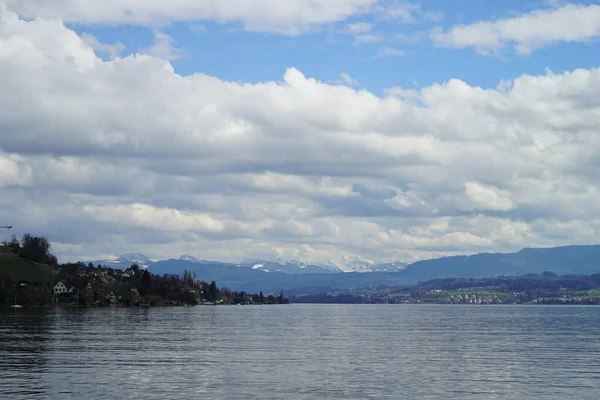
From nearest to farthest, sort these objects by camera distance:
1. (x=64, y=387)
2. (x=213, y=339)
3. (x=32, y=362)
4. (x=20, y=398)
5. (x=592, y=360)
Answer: (x=20, y=398) < (x=64, y=387) < (x=32, y=362) < (x=592, y=360) < (x=213, y=339)

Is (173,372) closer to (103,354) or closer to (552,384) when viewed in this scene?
(103,354)

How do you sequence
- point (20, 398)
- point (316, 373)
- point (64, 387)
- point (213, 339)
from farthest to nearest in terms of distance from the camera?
point (213, 339)
point (316, 373)
point (64, 387)
point (20, 398)

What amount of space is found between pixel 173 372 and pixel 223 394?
59.7 feet

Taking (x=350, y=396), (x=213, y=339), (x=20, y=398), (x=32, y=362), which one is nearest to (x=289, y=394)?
(x=350, y=396)

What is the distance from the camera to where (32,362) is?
92812 mm

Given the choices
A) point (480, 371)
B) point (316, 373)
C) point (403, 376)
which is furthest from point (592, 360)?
point (316, 373)

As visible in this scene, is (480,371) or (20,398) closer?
(20,398)

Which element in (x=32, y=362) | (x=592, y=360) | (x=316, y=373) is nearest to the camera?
(x=316, y=373)

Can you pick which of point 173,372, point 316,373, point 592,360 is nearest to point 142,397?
point 173,372

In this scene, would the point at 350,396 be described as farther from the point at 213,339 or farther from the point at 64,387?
the point at 213,339

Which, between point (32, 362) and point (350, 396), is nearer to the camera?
point (350, 396)

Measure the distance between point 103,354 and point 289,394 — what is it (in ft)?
152

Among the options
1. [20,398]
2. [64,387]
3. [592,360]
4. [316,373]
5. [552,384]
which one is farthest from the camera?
[592,360]

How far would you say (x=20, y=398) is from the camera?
65688mm
